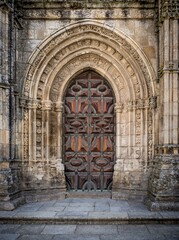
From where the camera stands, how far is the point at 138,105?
8.12 m

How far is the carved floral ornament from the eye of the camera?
8055 mm

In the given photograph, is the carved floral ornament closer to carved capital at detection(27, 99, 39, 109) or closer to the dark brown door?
carved capital at detection(27, 99, 39, 109)

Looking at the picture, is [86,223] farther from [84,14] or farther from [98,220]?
[84,14]

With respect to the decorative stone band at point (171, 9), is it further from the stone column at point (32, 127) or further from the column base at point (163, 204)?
the column base at point (163, 204)

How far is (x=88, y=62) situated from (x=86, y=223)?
444 cm

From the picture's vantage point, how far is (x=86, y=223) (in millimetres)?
6234

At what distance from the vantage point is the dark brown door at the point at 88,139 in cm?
851

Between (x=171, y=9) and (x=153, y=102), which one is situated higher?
(x=171, y=9)

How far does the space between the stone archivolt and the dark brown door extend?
29cm

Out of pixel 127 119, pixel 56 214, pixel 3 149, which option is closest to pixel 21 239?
pixel 56 214

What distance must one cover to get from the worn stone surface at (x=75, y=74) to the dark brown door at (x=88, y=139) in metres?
0.28

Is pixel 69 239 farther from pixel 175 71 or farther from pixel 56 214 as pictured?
pixel 175 71

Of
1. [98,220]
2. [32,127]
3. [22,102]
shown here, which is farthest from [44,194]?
[22,102]

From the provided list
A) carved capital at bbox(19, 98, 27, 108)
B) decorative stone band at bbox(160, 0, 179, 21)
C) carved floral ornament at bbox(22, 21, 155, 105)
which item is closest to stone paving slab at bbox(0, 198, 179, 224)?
carved capital at bbox(19, 98, 27, 108)
